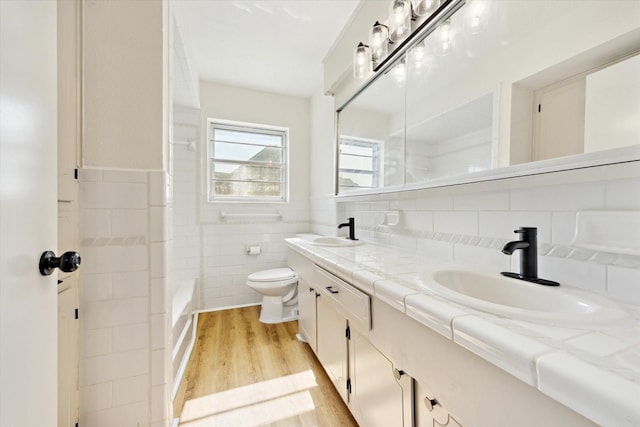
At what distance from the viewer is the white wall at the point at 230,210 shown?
259cm

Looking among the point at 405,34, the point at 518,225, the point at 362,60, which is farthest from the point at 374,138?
the point at 518,225

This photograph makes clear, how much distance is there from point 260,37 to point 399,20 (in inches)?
46.9

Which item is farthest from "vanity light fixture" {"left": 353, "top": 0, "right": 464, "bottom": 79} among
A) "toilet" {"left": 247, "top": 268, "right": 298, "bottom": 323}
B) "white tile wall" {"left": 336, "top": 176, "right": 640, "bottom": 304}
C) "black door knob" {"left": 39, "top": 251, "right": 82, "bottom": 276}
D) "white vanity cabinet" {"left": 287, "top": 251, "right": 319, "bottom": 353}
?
"toilet" {"left": 247, "top": 268, "right": 298, "bottom": 323}

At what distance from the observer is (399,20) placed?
1282mm

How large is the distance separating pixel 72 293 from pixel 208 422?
0.89 metres

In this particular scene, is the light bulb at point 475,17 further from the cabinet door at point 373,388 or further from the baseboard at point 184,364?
the baseboard at point 184,364

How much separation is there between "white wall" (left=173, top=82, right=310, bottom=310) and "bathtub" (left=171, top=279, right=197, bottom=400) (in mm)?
371

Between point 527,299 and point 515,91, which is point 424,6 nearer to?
point 515,91

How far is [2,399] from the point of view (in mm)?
473

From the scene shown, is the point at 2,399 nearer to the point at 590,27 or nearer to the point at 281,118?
the point at 590,27

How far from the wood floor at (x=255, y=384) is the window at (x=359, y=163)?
4.35 ft

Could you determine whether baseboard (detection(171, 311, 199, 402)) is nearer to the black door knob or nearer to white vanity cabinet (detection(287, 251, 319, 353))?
white vanity cabinet (detection(287, 251, 319, 353))

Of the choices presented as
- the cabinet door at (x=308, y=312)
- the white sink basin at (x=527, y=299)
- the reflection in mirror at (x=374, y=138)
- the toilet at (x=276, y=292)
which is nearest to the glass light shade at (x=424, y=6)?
the reflection in mirror at (x=374, y=138)

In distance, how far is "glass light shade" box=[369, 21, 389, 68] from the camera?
1.42 meters
